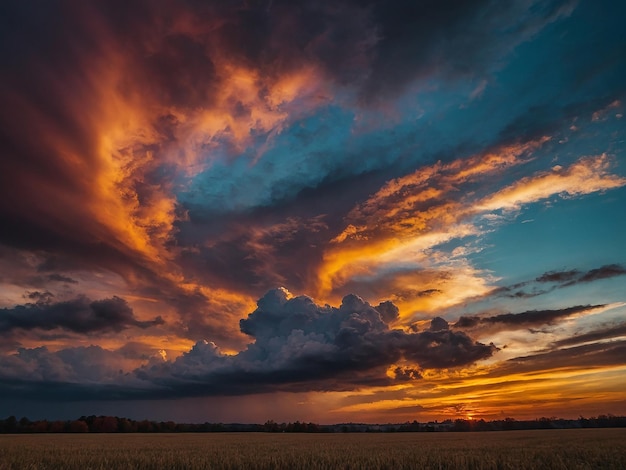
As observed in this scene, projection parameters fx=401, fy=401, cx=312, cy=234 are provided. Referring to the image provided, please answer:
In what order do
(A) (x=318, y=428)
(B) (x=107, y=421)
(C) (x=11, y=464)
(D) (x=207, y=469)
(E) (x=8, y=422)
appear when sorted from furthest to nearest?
1. (A) (x=318, y=428)
2. (B) (x=107, y=421)
3. (E) (x=8, y=422)
4. (C) (x=11, y=464)
5. (D) (x=207, y=469)

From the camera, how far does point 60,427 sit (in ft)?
405

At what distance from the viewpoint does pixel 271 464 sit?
55.6 feet

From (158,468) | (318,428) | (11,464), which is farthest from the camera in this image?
(318,428)

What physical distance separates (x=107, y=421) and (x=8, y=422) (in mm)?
27342

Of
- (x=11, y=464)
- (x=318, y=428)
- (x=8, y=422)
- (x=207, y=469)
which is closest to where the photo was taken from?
(x=207, y=469)

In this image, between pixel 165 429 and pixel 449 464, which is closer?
pixel 449 464

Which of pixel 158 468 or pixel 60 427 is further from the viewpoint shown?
pixel 60 427

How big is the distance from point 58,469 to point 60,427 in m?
136

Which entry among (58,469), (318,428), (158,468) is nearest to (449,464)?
(158,468)

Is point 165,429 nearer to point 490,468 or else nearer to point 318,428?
Result: point 318,428

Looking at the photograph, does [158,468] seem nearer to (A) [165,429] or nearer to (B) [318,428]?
(A) [165,429]

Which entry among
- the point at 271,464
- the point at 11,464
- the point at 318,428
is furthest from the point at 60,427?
the point at 271,464

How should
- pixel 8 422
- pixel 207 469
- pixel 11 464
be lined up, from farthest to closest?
pixel 8 422
pixel 11 464
pixel 207 469

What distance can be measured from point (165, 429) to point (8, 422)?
44705 millimetres
